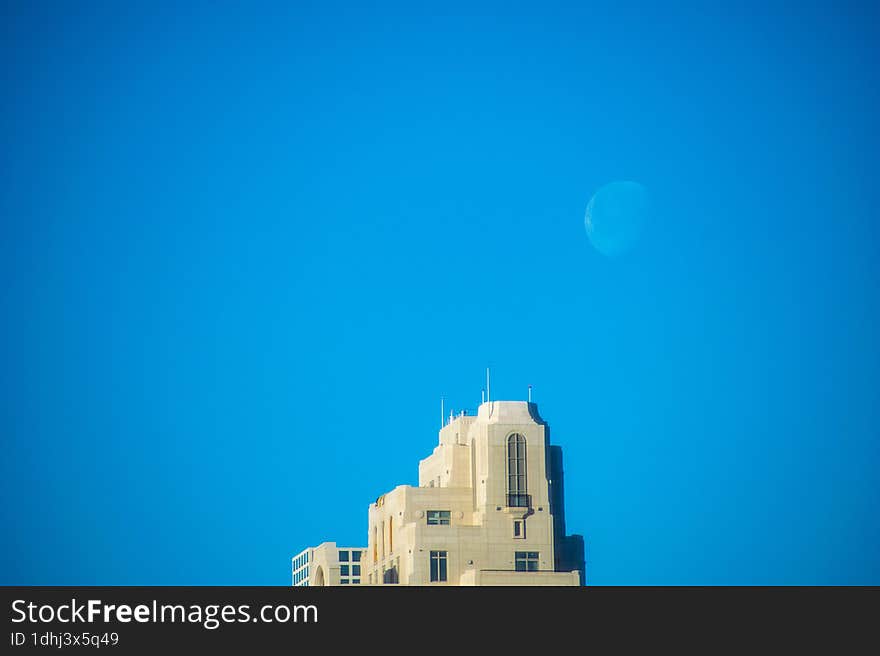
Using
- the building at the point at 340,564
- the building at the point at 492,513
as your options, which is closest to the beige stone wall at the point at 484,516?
the building at the point at 492,513

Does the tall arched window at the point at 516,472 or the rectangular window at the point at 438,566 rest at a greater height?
the tall arched window at the point at 516,472

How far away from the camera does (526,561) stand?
16912 cm

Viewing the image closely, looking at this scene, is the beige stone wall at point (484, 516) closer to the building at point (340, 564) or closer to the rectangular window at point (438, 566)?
the rectangular window at point (438, 566)

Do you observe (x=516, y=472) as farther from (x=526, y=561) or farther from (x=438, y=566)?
(x=438, y=566)

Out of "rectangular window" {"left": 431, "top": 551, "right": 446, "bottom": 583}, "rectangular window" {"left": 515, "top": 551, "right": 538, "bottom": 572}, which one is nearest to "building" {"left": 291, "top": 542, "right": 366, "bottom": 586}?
"rectangular window" {"left": 431, "top": 551, "right": 446, "bottom": 583}

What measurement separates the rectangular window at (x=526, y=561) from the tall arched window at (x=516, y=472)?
4.82m

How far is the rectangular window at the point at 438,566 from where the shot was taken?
169500 millimetres

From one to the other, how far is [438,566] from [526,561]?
351 inches

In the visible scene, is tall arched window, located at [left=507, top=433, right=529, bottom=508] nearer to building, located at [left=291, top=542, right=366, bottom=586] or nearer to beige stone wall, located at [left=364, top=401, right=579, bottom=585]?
beige stone wall, located at [left=364, top=401, right=579, bottom=585]

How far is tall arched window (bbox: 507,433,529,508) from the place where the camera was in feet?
561

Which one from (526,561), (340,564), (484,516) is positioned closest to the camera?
(526,561)

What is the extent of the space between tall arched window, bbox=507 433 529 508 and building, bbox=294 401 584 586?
0.10m

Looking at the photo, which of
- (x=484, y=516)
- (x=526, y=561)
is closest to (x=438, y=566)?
(x=484, y=516)
